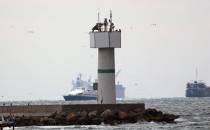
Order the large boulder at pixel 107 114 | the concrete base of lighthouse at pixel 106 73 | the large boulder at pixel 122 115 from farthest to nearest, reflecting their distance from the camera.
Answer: the concrete base of lighthouse at pixel 106 73 → the large boulder at pixel 122 115 → the large boulder at pixel 107 114

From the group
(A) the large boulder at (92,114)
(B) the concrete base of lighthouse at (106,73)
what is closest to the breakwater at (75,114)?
(A) the large boulder at (92,114)

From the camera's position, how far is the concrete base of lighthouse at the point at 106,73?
70.1 metres

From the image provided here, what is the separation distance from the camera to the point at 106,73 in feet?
230

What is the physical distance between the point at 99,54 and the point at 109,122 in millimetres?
6448

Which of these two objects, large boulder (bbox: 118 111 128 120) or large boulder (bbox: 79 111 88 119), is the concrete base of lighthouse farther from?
large boulder (bbox: 79 111 88 119)

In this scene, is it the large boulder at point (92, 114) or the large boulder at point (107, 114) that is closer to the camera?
the large boulder at point (107, 114)

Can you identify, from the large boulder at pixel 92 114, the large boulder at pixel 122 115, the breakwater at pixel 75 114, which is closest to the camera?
the breakwater at pixel 75 114

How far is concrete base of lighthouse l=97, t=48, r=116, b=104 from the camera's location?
230ft

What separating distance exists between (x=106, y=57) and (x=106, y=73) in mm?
1343

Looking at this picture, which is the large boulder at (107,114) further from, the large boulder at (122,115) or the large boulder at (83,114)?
the large boulder at (83,114)

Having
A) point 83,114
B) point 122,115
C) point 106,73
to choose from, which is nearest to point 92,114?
point 83,114

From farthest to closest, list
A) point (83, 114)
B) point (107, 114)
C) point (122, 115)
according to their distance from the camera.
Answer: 1. point (122, 115)
2. point (83, 114)
3. point (107, 114)

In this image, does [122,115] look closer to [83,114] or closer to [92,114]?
[92,114]

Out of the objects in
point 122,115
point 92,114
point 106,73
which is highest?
point 106,73
